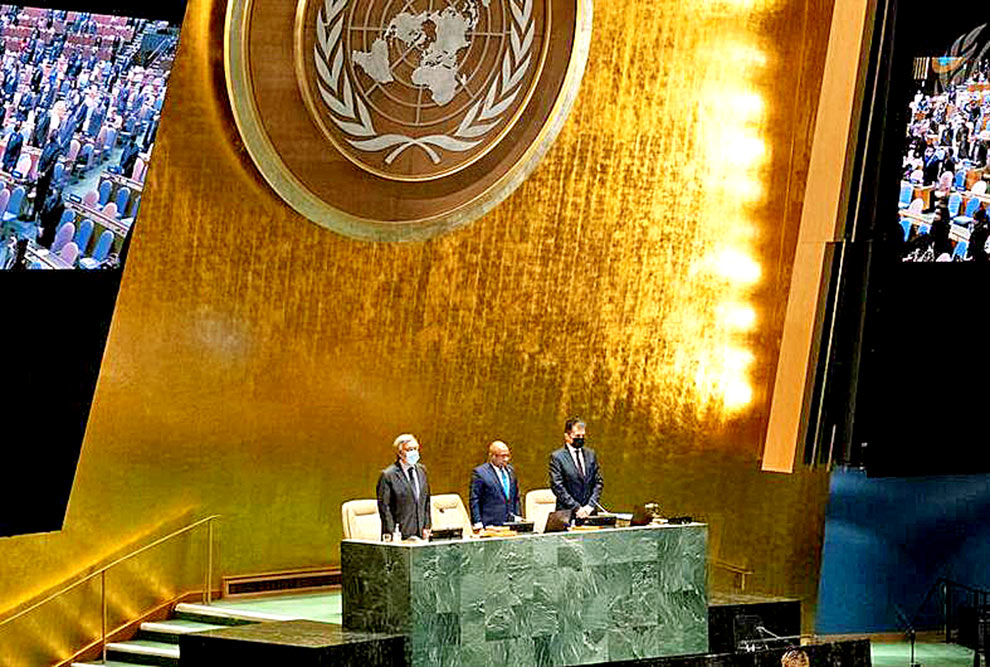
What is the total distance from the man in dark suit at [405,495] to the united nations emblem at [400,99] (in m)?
2.45

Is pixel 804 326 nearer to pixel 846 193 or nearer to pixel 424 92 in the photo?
pixel 846 193

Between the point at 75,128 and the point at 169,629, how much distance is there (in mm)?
3583

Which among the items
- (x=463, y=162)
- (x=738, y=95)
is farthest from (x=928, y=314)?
(x=463, y=162)

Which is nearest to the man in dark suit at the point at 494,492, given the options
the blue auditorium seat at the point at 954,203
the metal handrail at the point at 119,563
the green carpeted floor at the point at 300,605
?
the green carpeted floor at the point at 300,605

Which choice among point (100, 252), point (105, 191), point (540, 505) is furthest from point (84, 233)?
point (540, 505)

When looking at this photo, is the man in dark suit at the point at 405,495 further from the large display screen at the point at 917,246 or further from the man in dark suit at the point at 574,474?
the large display screen at the point at 917,246

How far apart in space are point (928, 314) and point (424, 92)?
12.7 ft

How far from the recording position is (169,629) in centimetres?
1298

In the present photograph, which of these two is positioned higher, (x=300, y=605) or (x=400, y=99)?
(x=400, y=99)

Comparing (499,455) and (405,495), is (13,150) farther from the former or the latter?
(499,455)

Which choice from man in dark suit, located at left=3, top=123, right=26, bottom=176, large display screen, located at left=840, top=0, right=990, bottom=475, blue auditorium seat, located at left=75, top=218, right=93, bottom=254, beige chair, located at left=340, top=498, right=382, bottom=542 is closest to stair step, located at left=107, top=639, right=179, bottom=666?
beige chair, located at left=340, top=498, right=382, bottom=542

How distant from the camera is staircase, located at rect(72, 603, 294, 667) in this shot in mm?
12719

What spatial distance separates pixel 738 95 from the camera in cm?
1535

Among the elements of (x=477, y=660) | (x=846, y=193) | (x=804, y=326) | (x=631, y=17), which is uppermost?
(x=631, y=17)
